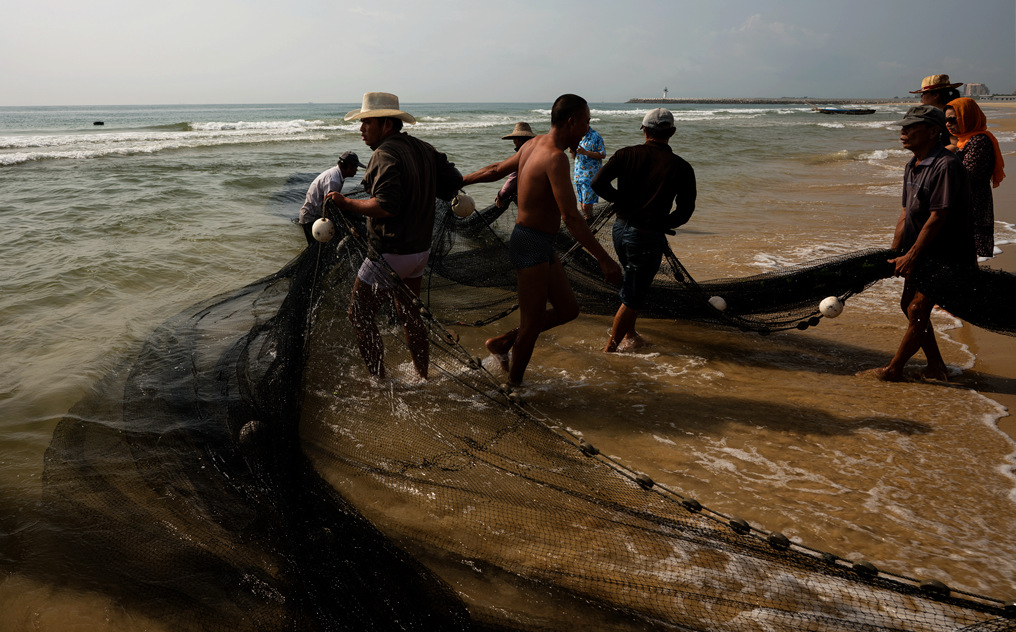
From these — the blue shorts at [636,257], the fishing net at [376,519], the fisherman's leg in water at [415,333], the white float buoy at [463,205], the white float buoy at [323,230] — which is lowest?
the fishing net at [376,519]

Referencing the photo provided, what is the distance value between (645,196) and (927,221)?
178cm

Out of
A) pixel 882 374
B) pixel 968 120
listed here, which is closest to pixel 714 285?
pixel 882 374

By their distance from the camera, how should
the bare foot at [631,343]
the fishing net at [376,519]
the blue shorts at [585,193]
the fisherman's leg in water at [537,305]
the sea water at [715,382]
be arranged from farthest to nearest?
1. the blue shorts at [585,193]
2. the bare foot at [631,343]
3. the fisherman's leg in water at [537,305]
4. the sea water at [715,382]
5. the fishing net at [376,519]

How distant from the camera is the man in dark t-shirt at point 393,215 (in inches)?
134

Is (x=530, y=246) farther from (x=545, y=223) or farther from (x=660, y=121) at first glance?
(x=660, y=121)

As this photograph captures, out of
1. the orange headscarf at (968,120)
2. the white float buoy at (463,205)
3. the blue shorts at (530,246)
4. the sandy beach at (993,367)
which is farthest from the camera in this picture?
the orange headscarf at (968,120)

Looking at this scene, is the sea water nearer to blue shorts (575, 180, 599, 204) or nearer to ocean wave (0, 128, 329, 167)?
blue shorts (575, 180, 599, 204)

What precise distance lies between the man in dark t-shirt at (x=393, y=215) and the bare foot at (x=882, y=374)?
317cm

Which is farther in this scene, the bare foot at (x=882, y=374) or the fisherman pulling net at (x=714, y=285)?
the bare foot at (x=882, y=374)

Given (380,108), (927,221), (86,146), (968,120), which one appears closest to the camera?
(380,108)

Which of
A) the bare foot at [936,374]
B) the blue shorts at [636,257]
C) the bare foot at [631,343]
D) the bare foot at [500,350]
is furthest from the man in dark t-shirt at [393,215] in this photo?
the bare foot at [936,374]

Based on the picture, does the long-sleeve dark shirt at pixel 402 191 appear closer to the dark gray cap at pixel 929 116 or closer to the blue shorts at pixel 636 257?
the blue shorts at pixel 636 257

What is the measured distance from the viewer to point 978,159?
4371 mm

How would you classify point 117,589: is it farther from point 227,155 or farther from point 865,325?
point 227,155
